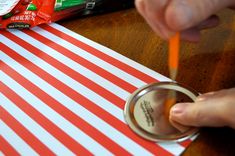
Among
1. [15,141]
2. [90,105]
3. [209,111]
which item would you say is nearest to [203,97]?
[209,111]

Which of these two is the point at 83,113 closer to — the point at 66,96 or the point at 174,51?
the point at 66,96

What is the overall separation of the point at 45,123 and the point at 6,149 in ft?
0.20

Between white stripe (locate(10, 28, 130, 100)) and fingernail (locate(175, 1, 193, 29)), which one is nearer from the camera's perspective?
fingernail (locate(175, 1, 193, 29))

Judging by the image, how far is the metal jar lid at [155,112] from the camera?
0.41 meters

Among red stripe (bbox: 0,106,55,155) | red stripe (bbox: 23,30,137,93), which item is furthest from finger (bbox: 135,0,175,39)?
red stripe (bbox: 0,106,55,155)

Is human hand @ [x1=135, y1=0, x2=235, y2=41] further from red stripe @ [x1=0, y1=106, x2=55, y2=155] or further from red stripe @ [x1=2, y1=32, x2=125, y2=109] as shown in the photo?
red stripe @ [x1=0, y1=106, x2=55, y2=155]

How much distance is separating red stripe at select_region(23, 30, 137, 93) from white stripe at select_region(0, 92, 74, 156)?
0.13 m

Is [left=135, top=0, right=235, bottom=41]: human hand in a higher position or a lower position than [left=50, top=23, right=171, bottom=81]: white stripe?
higher

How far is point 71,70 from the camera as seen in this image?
1.74 ft

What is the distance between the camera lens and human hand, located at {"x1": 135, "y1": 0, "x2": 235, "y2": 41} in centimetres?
38

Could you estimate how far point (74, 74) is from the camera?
0.52 meters

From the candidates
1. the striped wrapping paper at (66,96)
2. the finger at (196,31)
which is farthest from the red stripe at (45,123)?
the finger at (196,31)

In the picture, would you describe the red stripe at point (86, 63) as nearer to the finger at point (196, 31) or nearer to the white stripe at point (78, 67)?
the white stripe at point (78, 67)

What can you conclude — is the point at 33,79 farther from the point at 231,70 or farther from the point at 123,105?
the point at 231,70
